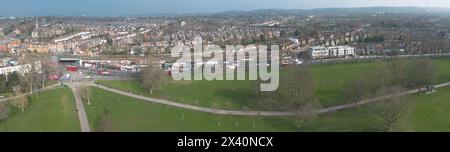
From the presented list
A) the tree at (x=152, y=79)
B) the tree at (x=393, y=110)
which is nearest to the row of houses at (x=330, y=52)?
the tree at (x=152, y=79)

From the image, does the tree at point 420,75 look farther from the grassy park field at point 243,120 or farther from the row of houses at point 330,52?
the row of houses at point 330,52

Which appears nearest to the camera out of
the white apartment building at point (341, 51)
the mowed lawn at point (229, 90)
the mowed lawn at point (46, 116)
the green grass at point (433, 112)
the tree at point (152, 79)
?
the green grass at point (433, 112)

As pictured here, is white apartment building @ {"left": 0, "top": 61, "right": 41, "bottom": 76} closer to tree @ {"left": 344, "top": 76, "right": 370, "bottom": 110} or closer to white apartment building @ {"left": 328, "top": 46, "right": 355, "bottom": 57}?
tree @ {"left": 344, "top": 76, "right": 370, "bottom": 110}

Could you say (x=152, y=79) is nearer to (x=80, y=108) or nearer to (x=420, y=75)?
(x=80, y=108)

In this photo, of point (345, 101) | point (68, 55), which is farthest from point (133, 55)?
point (345, 101)

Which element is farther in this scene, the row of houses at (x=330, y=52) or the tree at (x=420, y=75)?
the row of houses at (x=330, y=52)

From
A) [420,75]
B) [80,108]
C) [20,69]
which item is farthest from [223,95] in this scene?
[20,69]
